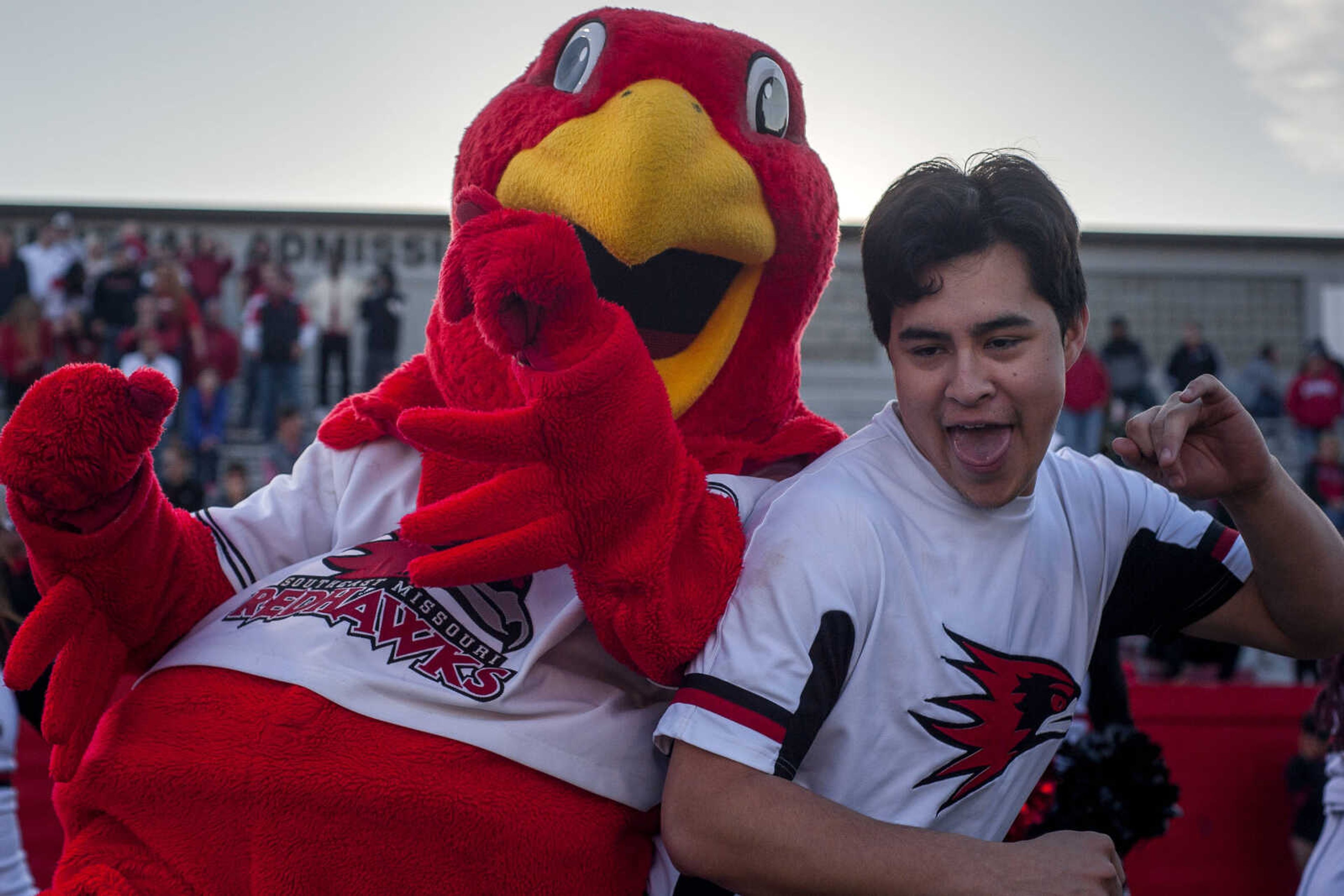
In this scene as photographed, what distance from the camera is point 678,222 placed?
6.57 feet

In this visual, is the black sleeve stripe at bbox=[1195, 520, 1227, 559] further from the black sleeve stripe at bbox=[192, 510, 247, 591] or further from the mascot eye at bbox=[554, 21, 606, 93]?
the black sleeve stripe at bbox=[192, 510, 247, 591]

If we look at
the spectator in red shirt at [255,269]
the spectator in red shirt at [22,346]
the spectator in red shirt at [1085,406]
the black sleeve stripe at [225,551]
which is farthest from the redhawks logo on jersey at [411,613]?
the spectator in red shirt at [1085,406]

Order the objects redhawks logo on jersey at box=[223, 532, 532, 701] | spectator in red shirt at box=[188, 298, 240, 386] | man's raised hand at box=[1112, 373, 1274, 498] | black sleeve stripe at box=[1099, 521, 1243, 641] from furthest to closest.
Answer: spectator in red shirt at box=[188, 298, 240, 386]
black sleeve stripe at box=[1099, 521, 1243, 641]
man's raised hand at box=[1112, 373, 1274, 498]
redhawks logo on jersey at box=[223, 532, 532, 701]

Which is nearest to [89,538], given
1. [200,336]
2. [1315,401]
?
[200,336]

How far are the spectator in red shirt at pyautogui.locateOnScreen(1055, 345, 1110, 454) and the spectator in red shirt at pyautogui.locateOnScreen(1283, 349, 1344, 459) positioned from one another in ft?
7.98

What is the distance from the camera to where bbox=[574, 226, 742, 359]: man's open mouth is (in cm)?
210

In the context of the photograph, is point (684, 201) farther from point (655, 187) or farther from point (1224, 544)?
point (1224, 544)

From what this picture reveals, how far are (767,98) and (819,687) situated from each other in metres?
1.02

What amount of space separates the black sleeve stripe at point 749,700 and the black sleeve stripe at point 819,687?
0.08 feet

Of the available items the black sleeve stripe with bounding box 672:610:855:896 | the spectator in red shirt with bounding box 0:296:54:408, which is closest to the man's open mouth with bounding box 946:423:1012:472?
the black sleeve stripe with bounding box 672:610:855:896

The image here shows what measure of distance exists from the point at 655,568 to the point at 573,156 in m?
0.69

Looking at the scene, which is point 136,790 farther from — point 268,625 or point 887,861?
point 887,861

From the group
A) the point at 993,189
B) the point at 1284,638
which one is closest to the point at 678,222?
the point at 993,189

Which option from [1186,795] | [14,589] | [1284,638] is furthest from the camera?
[1186,795]
